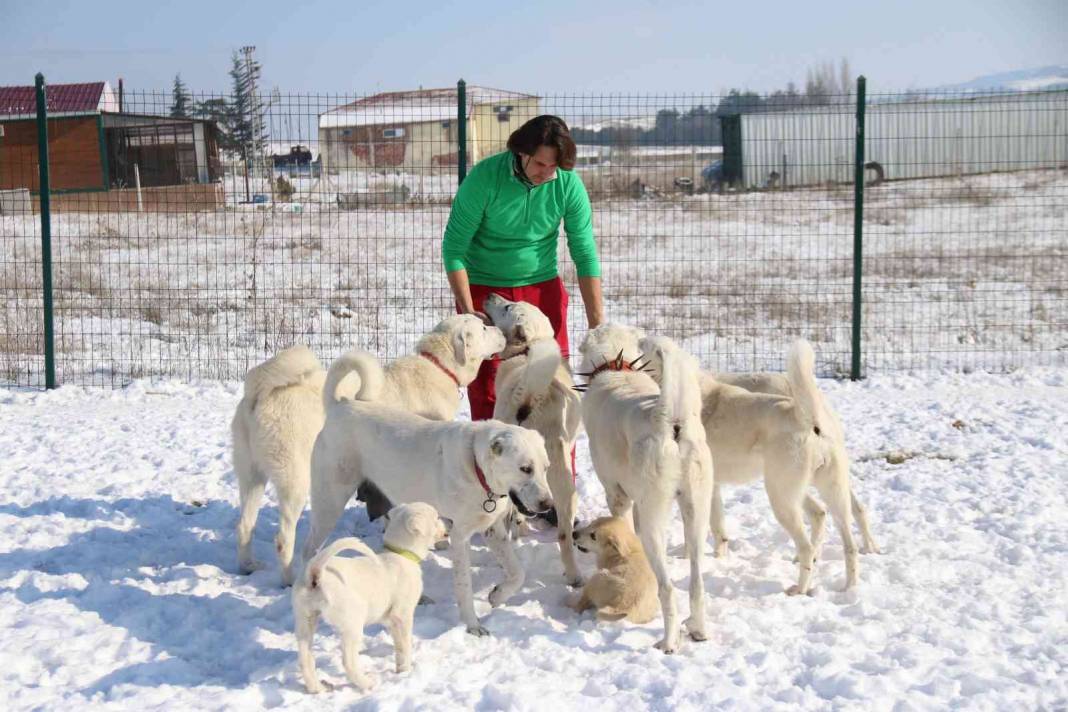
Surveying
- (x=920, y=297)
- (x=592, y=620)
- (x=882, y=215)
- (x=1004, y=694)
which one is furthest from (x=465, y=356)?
(x=882, y=215)

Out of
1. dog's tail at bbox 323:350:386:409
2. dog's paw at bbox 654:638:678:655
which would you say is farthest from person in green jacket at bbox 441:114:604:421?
dog's paw at bbox 654:638:678:655

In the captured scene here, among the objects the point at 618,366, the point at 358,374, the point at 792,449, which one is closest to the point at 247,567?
the point at 358,374

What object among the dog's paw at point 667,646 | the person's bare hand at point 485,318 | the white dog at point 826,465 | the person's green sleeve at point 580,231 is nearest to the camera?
the dog's paw at point 667,646

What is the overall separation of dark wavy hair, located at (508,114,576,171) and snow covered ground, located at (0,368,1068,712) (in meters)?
2.20

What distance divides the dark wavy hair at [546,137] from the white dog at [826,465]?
1.52 m

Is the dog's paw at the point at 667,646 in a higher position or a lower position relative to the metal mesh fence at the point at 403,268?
lower

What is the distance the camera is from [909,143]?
59.2 ft

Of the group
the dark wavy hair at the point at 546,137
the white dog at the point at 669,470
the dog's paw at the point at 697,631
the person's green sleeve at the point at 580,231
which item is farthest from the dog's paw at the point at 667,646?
the dark wavy hair at the point at 546,137

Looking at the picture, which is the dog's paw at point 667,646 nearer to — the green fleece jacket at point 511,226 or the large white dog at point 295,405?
the large white dog at point 295,405

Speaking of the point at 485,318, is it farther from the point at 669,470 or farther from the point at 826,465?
the point at 826,465

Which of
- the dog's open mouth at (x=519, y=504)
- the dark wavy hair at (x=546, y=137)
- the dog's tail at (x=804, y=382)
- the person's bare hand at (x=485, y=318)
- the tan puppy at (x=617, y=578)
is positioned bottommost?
the tan puppy at (x=617, y=578)

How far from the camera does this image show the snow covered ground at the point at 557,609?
3699mm

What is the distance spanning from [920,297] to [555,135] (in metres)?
10.1

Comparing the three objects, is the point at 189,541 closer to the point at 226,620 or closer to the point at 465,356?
the point at 226,620
